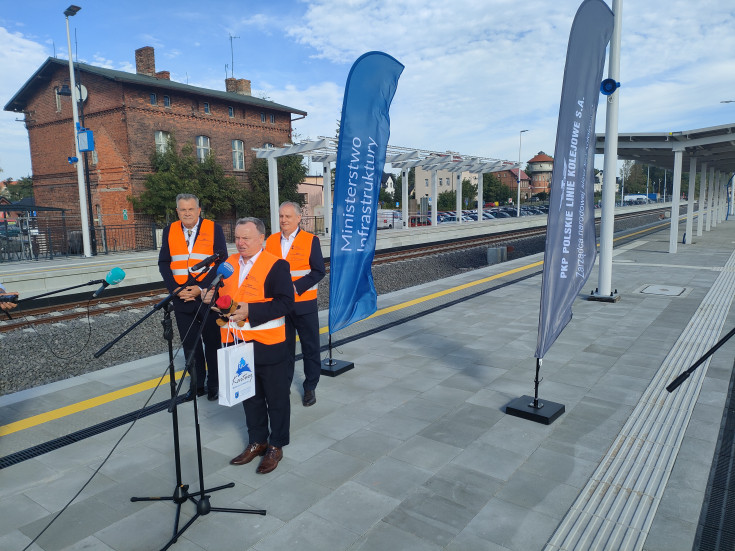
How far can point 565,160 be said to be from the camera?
457 centimetres

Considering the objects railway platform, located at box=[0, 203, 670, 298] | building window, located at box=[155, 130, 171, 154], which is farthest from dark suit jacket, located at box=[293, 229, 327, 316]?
building window, located at box=[155, 130, 171, 154]

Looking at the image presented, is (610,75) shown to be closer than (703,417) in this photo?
No

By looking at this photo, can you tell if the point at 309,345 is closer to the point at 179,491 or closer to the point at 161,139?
the point at 179,491

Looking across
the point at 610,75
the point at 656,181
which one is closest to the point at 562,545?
the point at 610,75

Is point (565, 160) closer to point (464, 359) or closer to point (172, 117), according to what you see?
point (464, 359)

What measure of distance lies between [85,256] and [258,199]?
1338cm

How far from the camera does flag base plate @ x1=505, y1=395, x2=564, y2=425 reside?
15.3 ft

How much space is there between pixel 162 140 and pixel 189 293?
2754cm

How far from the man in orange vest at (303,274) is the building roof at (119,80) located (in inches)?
1021

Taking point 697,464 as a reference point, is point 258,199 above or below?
above

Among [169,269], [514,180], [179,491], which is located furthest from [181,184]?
[514,180]

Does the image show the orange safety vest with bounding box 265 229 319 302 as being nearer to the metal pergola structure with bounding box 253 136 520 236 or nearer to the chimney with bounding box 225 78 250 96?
the metal pergola structure with bounding box 253 136 520 236

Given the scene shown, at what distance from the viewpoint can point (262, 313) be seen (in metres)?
3.54

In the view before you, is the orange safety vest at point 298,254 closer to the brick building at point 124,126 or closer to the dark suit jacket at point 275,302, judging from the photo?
the dark suit jacket at point 275,302
